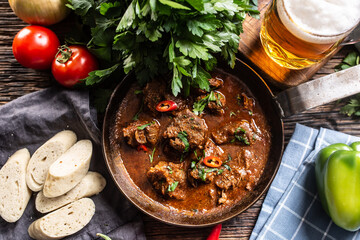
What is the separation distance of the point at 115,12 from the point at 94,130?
144 cm

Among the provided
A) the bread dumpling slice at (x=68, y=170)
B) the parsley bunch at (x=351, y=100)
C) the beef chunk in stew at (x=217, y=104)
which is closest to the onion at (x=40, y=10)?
the bread dumpling slice at (x=68, y=170)

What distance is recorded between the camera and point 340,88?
4.03m

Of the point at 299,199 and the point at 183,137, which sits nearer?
the point at 183,137

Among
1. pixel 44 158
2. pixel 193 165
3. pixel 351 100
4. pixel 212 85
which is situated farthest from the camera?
pixel 351 100

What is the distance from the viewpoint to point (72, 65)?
4.19 meters

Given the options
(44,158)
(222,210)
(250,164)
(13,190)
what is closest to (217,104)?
(250,164)

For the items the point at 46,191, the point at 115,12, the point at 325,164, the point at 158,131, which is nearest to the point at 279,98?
the point at 325,164

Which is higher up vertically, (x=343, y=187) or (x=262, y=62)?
(x=262, y=62)

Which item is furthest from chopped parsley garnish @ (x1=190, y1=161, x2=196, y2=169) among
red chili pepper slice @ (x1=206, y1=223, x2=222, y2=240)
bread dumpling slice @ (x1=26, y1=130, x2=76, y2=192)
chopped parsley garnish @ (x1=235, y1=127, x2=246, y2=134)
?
bread dumpling slice @ (x1=26, y1=130, x2=76, y2=192)

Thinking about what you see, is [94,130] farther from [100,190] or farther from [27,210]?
[27,210]

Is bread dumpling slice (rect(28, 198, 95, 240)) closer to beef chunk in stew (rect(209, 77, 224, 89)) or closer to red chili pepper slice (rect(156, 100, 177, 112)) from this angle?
red chili pepper slice (rect(156, 100, 177, 112))

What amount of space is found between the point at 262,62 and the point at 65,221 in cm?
308

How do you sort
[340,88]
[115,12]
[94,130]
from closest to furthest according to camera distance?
[115,12] → [340,88] → [94,130]

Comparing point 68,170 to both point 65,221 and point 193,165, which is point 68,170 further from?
point 193,165
